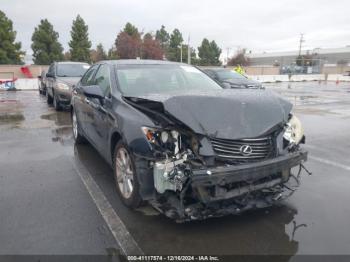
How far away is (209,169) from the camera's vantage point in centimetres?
296

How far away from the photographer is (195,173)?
9.50 ft

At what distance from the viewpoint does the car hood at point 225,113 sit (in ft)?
10.5

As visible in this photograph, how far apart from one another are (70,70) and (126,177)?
30.5 ft

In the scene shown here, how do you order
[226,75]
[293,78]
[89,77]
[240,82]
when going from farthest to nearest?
[293,78] < [226,75] < [240,82] < [89,77]

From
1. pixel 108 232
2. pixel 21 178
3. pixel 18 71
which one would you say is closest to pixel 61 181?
pixel 21 178

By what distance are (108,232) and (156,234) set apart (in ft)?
1.56

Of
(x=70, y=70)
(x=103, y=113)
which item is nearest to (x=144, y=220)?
(x=103, y=113)

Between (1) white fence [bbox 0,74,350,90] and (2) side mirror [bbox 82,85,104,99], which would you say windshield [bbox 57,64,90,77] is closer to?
(2) side mirror [bbox 82,85,104,99]

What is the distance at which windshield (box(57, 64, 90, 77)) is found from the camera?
11.8 m

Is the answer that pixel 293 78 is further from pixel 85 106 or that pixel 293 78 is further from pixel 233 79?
pixel 85 106

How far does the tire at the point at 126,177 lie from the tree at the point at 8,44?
3616 centimetres

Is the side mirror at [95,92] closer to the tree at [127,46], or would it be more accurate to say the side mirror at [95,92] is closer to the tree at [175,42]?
the tree at [127,46]

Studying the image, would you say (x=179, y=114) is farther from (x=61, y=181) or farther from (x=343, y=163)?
(x=343, y=163)

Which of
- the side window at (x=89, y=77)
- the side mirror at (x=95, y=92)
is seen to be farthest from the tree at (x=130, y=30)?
the side mirror at (x=95, y=92)
